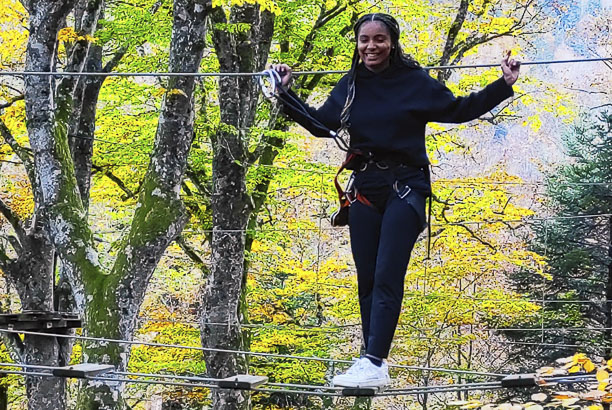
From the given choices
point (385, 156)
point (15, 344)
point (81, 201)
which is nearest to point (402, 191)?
point (385, 156)

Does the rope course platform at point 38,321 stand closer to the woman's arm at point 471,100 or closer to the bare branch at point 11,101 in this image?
the bare branch at point 11,101

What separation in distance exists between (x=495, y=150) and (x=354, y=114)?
61.6 ft

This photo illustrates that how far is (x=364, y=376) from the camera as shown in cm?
293

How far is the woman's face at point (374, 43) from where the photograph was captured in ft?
9.48

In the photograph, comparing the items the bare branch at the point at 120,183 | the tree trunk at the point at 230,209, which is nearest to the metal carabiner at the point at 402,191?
the tree trunk at the point at 230,209

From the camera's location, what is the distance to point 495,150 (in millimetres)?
20984

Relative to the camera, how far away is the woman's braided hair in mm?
2908

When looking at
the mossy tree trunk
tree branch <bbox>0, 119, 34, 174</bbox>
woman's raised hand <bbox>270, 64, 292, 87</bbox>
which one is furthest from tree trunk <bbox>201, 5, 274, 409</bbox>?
woman's raised hand <bbox>270, 64, 292, 87</bbox>

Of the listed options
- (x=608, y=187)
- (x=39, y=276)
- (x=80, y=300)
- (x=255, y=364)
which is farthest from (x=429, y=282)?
(x=80, y=300)

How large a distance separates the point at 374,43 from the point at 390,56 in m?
0.11

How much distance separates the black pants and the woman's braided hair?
34 centimetres

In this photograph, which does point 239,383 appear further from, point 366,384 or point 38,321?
point 38,321

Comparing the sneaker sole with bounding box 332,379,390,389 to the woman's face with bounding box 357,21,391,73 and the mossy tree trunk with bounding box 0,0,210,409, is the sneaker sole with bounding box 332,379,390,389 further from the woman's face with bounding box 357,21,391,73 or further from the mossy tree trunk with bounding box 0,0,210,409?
the mossy tree trunk with bounding box 0,0,210,409

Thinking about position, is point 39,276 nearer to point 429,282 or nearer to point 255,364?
point 255,364
